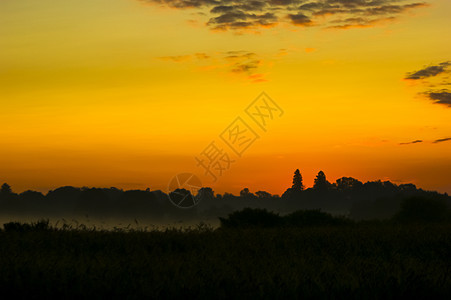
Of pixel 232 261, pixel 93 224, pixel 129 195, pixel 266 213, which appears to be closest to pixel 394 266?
pixel 232 261

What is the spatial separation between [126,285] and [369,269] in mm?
6194

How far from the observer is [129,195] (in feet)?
377

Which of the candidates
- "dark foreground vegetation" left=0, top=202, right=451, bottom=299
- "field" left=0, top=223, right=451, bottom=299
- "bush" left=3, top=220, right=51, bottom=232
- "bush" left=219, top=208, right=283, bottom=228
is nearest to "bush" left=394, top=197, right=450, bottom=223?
A: "bush" left=219, top=208, right=283, bottom=228

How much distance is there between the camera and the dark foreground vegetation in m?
12.0

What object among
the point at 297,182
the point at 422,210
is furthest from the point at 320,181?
the point at 422,210

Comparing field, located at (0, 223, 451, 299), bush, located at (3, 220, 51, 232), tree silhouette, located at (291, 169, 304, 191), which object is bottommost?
field, located at (0, 223, 451, 299)

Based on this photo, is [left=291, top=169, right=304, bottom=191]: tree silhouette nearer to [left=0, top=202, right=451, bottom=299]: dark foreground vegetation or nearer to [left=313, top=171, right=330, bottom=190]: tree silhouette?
[left=313, top=171, right=330, bottom=190]: tree silhouette

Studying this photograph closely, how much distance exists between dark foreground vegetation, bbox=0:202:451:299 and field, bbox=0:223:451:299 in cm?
2

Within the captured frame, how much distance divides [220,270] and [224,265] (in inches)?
33.4

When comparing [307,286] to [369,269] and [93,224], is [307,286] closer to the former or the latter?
[369,269]

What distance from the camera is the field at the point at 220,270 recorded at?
1191 centimetres

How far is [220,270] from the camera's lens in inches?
556

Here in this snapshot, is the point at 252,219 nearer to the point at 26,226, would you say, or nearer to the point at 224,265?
the point at 26,226

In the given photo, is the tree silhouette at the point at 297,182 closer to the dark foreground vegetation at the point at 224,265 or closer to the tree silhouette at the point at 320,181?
the tree silhouette at the point at 320,181
